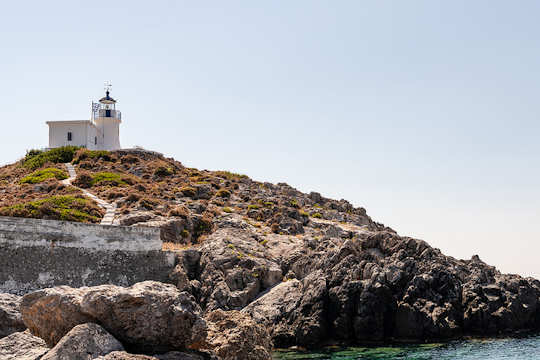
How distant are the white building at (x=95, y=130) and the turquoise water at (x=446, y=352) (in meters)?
51.3

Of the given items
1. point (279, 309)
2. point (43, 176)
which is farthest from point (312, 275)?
point (43, 176)

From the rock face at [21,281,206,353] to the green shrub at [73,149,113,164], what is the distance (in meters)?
52.1

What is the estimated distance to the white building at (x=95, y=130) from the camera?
232 ft

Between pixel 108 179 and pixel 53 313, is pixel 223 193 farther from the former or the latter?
pixel 53 313

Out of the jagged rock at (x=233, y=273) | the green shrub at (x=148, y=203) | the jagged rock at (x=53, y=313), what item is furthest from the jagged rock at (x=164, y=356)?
the green shrub at (x=148, y=203)

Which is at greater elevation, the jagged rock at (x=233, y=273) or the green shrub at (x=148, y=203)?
the green shrub at (x=148, y=203)

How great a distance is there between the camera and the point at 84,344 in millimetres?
13148

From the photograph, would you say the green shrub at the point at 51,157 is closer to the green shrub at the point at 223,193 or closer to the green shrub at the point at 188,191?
the green shrub at the point at 188,191

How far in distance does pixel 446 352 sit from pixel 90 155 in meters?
50.5

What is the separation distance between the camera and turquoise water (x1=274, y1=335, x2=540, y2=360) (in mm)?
24659

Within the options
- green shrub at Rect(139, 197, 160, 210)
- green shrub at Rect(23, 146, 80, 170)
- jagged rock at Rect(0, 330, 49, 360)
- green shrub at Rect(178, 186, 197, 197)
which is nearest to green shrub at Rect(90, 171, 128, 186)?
green shrub at Rect(178, 186, 197, 197)

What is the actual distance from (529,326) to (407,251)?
7484mm

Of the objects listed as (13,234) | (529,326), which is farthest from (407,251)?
(13,234)

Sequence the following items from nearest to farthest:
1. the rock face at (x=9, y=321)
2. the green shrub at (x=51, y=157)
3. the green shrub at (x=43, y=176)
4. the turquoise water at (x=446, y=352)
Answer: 1. the rock face at (x=9, y=321)
2. the turquoise water at (x=446, y=352)
3. the green shrub at (x=43, y=176)
4. the green shrub at (x=51, y=157)
